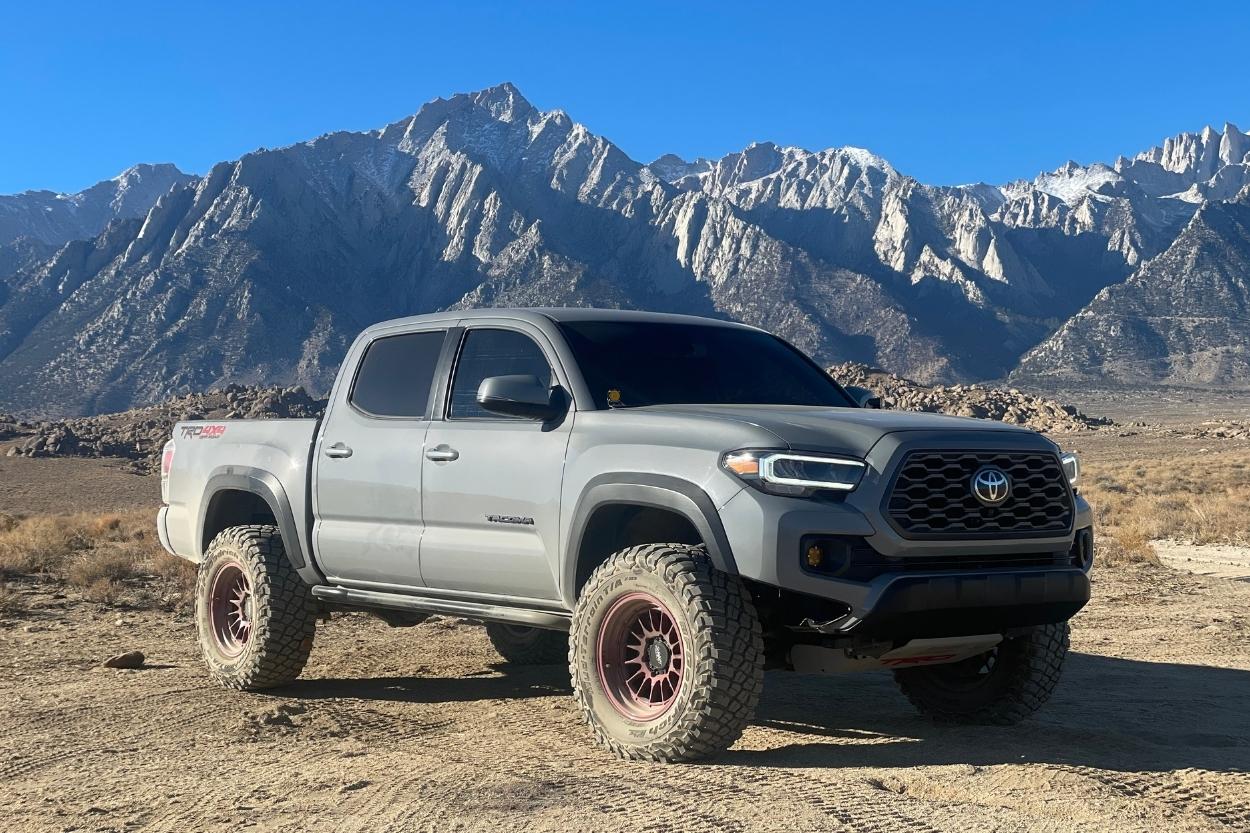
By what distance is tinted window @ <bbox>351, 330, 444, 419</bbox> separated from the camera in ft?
23.4

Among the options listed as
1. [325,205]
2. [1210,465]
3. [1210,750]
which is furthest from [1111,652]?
[325,205]

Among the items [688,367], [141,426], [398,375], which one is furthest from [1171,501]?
[141,426]

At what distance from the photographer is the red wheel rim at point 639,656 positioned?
5.67 m

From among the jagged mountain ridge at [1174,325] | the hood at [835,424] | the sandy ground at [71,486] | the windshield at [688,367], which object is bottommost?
the sandy ground at [71,486]

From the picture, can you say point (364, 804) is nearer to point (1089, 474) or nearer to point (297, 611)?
point (297, 611)

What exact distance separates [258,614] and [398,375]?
1632 millimetres

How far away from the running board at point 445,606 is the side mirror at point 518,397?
95 cm

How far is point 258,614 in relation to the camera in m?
7.63

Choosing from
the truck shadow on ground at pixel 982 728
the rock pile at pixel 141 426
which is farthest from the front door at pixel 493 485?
Result: the rock pile at pixel 141 426

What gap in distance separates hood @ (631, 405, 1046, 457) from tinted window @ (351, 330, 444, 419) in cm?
154

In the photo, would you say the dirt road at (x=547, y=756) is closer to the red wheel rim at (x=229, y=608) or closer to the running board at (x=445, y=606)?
the red wheel rim at (x=229, y=608)

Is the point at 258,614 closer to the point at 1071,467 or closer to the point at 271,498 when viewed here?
the point at 271,498

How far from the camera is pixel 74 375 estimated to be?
14288 cm

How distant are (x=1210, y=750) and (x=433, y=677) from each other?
468 cm
